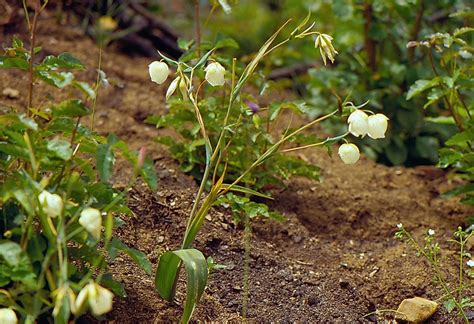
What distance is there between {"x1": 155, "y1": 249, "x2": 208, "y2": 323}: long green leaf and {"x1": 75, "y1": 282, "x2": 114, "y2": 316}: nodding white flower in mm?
311

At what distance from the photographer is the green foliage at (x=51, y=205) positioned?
5.56 ft

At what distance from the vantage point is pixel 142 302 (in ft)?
6.77

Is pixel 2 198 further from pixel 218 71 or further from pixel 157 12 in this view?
pixel 157 12

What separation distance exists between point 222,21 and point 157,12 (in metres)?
1.01

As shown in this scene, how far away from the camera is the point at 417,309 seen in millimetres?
2252

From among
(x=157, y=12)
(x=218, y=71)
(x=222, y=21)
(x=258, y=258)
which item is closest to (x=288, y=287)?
(x=258, y=258)

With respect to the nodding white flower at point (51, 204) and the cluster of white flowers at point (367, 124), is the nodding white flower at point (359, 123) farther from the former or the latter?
the nodding white flower at point (51, 204)

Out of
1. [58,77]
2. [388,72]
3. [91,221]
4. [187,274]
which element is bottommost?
[388,72]

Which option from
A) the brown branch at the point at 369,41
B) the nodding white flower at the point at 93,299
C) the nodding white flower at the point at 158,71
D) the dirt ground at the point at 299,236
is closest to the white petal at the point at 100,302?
the nodding white flower at the point at 93,299

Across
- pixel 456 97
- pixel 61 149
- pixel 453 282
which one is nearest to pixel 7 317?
pixel 61 149

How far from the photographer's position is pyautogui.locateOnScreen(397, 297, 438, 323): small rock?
7.36ft

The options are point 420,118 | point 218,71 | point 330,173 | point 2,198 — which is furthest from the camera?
point 420,118

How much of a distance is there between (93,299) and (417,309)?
1008 millimetres

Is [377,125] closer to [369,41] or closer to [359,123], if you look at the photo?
[359,123]
